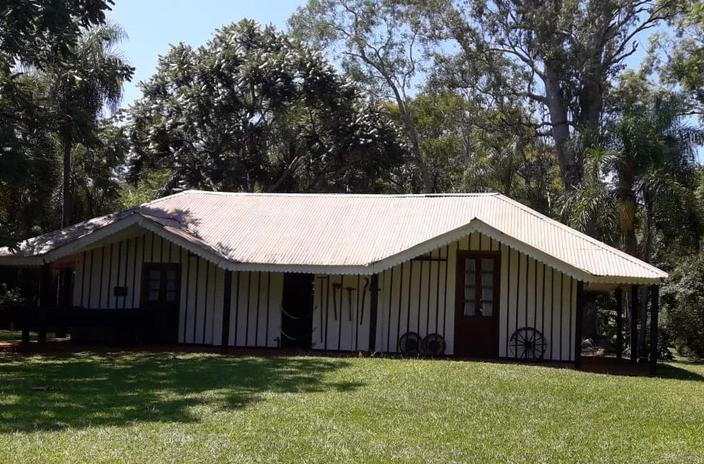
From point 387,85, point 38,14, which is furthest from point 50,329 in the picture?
point 387,85

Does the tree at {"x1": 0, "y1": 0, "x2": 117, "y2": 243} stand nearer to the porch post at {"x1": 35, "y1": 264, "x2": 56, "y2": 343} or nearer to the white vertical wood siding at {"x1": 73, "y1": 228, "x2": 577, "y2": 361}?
the porch post at {"x1": 35, "y1": 264, "x2": 56, "y2": 343}

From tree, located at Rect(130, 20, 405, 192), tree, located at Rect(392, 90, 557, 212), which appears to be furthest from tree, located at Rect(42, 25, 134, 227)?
tree, located at Rect(392, 90, 557, 212)

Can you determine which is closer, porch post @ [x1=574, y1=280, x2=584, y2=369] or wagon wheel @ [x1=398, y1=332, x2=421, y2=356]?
porch post @ [x1=574, y1=280, x2=584, y2=369]

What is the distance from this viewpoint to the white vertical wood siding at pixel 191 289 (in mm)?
20062

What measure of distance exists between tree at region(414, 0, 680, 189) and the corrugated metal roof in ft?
43.8

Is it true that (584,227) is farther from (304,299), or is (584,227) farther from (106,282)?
(106,282)

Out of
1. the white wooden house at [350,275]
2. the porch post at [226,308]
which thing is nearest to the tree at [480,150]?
the white wooden house at [350,275]

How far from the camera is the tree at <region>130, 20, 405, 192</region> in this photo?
32344mm

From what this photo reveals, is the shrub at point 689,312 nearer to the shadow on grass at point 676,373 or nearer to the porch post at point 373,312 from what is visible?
the shadow on grass at point 676,373

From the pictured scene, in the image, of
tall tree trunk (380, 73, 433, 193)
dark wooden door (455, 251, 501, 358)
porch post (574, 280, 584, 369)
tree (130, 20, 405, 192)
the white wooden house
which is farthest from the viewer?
tall tree trunk (380, 73, 433, 193)

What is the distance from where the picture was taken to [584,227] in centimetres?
2542

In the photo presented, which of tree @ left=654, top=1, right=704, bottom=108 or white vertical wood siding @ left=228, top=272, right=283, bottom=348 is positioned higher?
tree @ left=654, top=1, right=704, bottom=108

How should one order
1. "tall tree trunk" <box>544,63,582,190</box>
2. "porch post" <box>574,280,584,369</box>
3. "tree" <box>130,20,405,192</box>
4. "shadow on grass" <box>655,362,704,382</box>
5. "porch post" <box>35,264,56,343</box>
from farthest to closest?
1. "tall tree trunk" <box>544,63,582,190</box>
2. "tree" <box>130,20,405,192</box>
3. "porch post" <box>35,264,56,343</box>
4. "porch post" <box>574,280,584,369</box>
5. "shadow on grass" <box>655,362,704,382</box>

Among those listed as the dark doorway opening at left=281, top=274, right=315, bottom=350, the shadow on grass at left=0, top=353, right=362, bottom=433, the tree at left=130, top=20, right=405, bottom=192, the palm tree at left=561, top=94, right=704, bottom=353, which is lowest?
the shadow on grass at left=0, top=353, right=362, bottom=433
